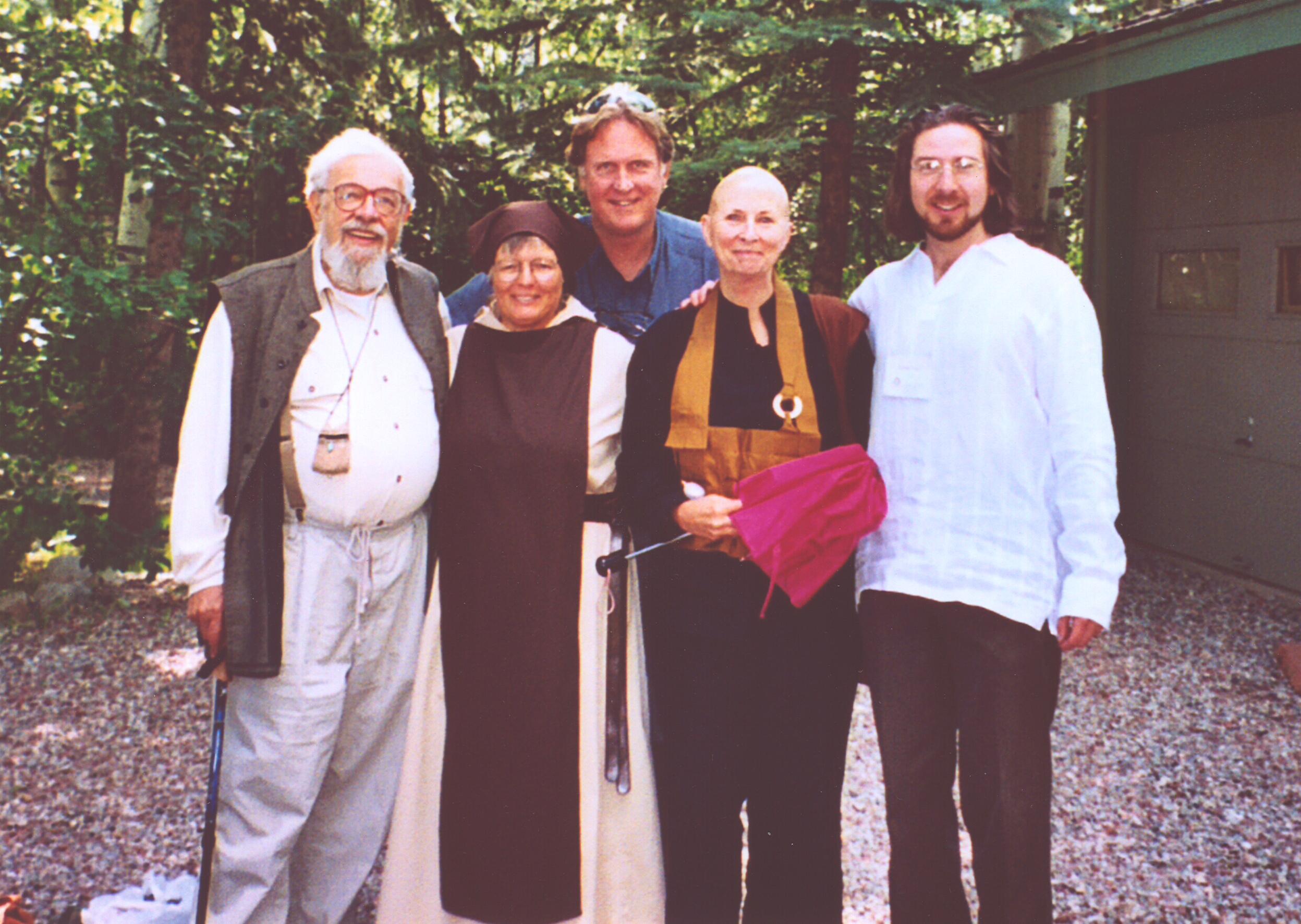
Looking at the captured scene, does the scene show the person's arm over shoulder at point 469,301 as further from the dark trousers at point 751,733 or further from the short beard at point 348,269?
the dark trousers at point 751,733

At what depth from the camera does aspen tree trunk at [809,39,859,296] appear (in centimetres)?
736

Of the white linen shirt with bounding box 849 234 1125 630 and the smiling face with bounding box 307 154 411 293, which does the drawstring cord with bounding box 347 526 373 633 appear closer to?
the smiling face with bounding box 307 154 411 293

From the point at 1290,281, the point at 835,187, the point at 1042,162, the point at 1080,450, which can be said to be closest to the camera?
the point at 1080,450

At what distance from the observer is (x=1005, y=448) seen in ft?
7.97

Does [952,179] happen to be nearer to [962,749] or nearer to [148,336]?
[962,749]

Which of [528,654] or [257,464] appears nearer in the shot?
[257,464]

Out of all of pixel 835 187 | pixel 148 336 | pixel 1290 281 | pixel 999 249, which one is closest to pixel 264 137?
pixel 148 336

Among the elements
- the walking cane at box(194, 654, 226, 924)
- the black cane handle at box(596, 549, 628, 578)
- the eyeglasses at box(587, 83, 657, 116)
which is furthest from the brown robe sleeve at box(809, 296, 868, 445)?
the walking cane at box(194, 654, 226, 924)

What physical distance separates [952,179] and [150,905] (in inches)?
114

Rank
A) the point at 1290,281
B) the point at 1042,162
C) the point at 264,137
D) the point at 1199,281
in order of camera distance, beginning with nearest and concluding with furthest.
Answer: the point at 264,137
the point at 1290,281
the point at 1042,162
the point at 1199,281

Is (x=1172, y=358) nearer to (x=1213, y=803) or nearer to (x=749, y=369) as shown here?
(x=1213, y=803)

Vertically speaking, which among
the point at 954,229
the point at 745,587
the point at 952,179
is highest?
the point at 952,179

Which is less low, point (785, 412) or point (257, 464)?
point (785, 412)

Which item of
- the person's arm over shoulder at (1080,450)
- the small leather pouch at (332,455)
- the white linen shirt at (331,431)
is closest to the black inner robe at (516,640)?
the white linen shirt at (331,431)
